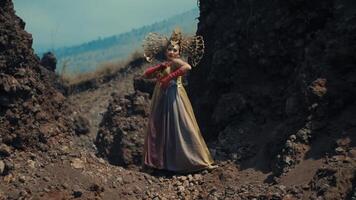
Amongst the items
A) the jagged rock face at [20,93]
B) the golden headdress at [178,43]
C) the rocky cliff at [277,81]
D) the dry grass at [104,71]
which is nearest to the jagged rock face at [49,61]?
the dry grass at [104,71]

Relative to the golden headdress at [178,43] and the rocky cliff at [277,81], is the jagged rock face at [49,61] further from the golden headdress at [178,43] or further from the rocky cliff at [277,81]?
the golden headdress at [178,43]

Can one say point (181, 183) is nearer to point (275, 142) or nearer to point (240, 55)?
point (275, 142)

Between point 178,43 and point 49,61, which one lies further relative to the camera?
point 49,61

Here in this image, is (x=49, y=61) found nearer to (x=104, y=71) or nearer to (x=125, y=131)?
(x=104, y=71)

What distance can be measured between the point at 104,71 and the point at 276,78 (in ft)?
48.9

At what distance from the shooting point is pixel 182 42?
8.65m

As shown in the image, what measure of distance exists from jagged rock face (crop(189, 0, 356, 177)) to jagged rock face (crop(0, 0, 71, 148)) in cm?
239

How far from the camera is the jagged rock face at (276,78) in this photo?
7387mm

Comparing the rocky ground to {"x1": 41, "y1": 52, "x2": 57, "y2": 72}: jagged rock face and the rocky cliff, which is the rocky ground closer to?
the rocky cliff

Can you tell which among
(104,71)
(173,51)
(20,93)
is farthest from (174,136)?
(104,71)

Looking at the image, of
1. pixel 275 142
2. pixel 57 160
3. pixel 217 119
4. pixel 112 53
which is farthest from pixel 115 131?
pixel 112 53

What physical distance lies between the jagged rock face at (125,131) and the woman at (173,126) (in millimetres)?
2192

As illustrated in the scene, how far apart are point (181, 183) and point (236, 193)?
98 centimetres

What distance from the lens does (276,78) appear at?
8.80 m
